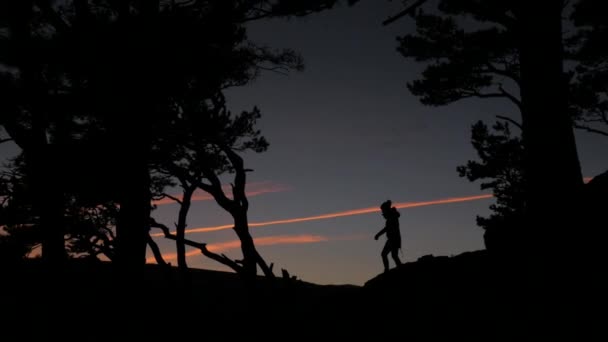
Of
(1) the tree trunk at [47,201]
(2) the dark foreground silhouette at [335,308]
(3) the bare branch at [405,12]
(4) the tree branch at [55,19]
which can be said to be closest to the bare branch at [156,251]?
(2) the dark foreground silhouette at [335,308]

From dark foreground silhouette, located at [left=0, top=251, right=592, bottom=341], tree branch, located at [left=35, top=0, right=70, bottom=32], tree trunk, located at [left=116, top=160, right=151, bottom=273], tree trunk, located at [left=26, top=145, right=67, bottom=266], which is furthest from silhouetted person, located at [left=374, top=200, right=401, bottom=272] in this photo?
tree branch, located at [left=35, top=0, right=70, bottom=32]

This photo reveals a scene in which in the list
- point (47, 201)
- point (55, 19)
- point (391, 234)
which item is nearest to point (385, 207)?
point (391, 234)

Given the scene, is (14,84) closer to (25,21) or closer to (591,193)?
(25,21)

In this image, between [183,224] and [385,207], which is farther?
[183,224]

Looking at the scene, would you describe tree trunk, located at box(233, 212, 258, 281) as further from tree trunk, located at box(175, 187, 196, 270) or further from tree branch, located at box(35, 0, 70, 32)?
tree branch, located at box(35, 0, 70, 32)

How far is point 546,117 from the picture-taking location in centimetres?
766

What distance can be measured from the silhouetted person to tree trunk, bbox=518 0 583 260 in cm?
444

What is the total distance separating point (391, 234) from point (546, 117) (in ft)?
16.8

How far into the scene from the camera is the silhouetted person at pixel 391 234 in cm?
1202

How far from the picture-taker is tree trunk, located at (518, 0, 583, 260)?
7.52 m

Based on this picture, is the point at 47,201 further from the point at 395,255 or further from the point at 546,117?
the point at 546,117

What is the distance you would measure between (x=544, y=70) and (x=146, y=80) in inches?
283

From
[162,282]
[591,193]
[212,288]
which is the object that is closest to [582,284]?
[591,193]

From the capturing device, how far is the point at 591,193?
793cm
